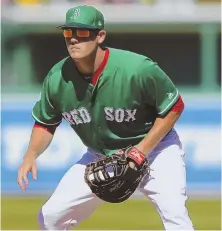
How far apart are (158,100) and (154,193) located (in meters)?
0.65

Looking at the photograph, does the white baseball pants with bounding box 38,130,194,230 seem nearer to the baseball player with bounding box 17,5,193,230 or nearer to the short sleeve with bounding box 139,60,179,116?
the baseball player with bounding box 17,5,193,230

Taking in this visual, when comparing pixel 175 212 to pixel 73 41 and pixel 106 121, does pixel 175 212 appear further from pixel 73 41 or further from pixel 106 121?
pixel 73 41

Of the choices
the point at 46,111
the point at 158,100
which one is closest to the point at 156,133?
the point at 158,100

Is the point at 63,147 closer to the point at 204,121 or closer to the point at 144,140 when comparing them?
the point at 204,121

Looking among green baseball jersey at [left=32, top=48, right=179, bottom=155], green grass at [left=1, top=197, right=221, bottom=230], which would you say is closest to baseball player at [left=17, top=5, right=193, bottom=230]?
green baseball jersey at [left=32, top=48, right=179, bottom=155]

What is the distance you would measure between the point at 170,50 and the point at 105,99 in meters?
11.2

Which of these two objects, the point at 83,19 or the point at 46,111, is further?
the point at 46,111

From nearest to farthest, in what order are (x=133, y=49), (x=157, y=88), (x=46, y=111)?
(x=157, y=88) → (x=46, y=111) → (x=133, y=49)

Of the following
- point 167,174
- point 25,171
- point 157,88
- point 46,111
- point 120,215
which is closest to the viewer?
point 157,88

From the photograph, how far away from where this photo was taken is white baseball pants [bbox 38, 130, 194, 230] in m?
5.89

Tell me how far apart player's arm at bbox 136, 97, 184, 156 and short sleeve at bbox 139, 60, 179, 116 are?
5cm

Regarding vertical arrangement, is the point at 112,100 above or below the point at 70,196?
above

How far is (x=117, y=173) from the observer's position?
5.99 meters

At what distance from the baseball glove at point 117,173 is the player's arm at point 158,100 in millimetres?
91
